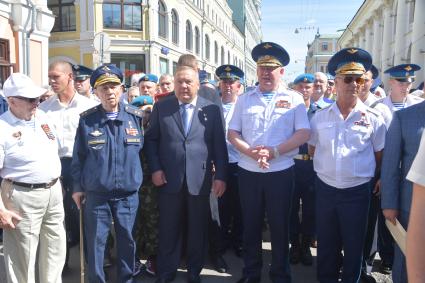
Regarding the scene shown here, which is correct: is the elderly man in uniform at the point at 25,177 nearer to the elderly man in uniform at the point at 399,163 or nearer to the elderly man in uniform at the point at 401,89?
the elderly man in uniform at the point at 399,163

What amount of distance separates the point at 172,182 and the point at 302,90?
2.27 m

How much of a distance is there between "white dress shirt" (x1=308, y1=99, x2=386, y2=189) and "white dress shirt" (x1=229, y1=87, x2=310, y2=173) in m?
0.30

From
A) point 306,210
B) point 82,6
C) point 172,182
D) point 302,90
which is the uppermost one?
point 82,6

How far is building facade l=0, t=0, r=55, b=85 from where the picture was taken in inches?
425

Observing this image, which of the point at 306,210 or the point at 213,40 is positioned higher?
the point at 213,40

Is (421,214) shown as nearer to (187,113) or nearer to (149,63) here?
(187,113)

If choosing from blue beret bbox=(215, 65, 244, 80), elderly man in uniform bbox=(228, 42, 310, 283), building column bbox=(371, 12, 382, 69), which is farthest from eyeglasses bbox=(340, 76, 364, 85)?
building column bbox=(371, 12, 382, 69)

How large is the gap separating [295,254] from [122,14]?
24.5 metres

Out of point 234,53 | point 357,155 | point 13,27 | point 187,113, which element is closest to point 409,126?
point 357,155

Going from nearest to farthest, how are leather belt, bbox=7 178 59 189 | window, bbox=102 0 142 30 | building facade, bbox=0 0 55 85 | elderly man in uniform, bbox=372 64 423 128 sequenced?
leather belt, bbox=7 178 59 189 → elderly man in uniform, bbox=372 64 423 128 → building facade, bbox=0 0 55 85 → window, bbox=102 0 142 30

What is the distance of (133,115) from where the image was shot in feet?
11.6

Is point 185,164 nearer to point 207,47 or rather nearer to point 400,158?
point 400,158

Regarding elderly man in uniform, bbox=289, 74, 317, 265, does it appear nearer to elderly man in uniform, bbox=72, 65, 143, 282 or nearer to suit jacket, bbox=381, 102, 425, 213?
suit jacket, bbox=381, 102, 425, 213

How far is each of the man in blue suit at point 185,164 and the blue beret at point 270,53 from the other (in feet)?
2.09
